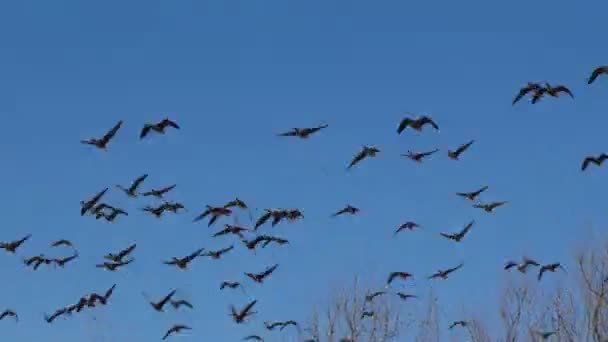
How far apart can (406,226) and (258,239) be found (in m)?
3.72

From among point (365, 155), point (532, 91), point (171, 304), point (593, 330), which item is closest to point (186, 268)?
point (171, 304)

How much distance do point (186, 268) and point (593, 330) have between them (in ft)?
64.4

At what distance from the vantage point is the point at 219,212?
23438 millimetres

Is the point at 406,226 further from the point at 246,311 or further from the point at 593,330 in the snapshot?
the point at 593,330

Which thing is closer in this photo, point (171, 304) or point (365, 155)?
point (365, 155)

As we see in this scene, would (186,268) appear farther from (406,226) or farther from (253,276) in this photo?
(406,226)

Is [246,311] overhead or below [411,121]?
below

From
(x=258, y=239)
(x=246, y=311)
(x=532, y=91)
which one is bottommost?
(x=246, y=311)

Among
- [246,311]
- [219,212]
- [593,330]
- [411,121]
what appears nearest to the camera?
[411,121]

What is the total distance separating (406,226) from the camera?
24.4 metres

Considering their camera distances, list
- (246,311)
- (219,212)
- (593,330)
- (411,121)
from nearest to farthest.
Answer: (411,121) < (219,212) < (246,311) < (593,330)

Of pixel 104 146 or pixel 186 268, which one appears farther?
pixel 186 268

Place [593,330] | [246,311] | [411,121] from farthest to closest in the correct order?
[593,330], [246,311], [411,121]

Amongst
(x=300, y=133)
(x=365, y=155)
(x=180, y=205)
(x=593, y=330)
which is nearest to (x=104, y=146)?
(x=180, y=205)
